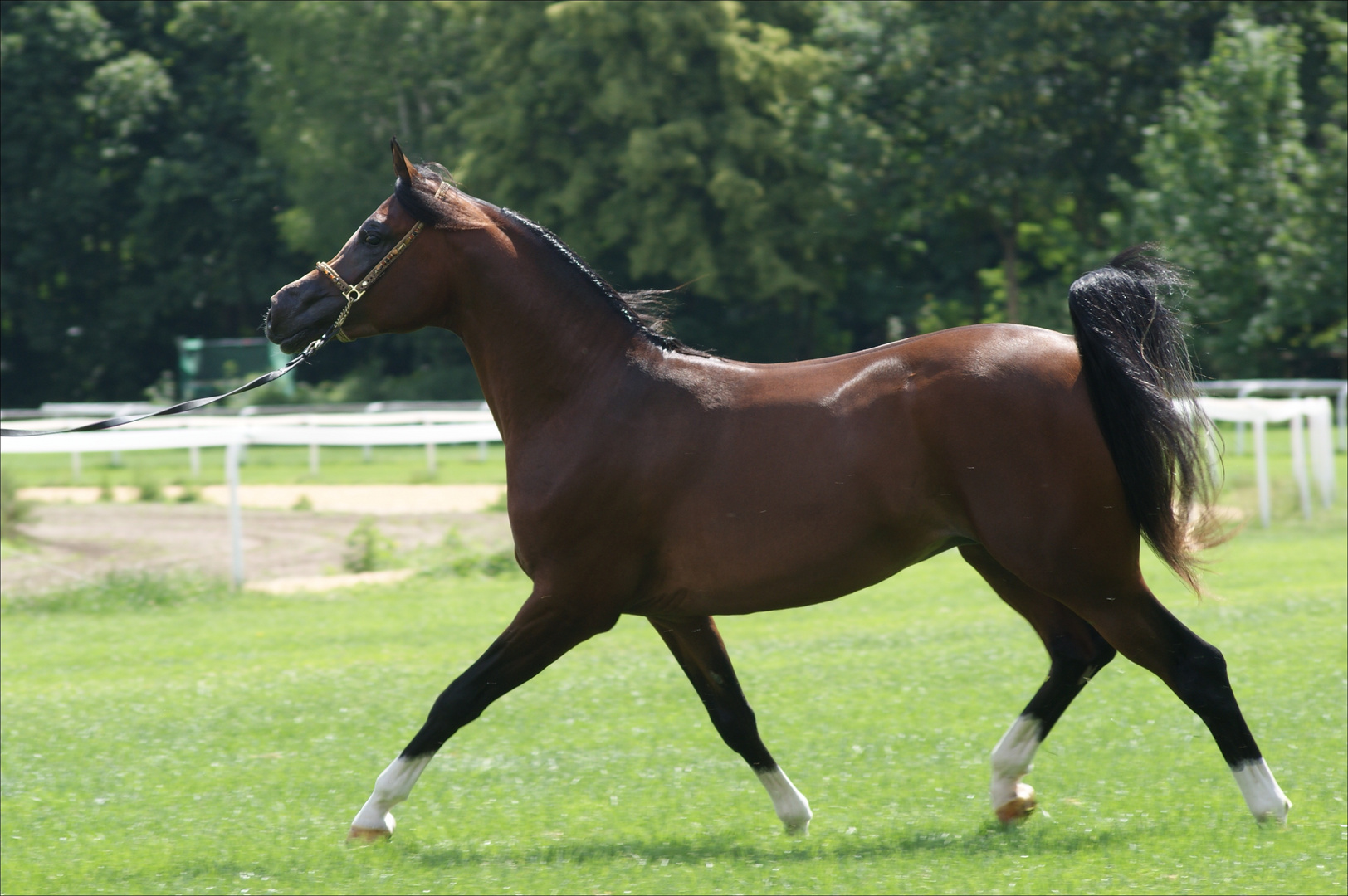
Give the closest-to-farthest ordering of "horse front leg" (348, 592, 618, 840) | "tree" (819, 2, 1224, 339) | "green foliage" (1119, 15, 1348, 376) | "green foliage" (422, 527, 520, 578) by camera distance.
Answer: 1. "horse front leg" (348, 592, 618, 840)
2. "green foliage" (422, 527, 520, 578)
3. "green foliage" (1119, 15, 1348, 376)
4. "tree" (819, 2, 1224, 339)

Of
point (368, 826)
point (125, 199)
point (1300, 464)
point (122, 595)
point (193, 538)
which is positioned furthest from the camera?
point (125, 199)

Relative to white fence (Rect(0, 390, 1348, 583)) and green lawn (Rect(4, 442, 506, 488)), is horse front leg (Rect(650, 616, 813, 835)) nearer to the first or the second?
white fence (Rect(0, 390, 1348, 583))

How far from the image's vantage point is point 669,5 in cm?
3050

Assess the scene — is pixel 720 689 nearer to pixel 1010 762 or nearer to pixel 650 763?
pixel 1010 762

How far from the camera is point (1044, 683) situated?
17.3 feet

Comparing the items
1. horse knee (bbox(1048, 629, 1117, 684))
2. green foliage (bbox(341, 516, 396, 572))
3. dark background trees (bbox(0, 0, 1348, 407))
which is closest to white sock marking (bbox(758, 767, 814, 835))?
horse knee (bbox(1048, 629, 1117, 684))

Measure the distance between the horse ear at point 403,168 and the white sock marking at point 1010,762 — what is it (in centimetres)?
289

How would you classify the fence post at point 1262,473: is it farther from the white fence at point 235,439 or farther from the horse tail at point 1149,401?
the horse tail at point 1149,401

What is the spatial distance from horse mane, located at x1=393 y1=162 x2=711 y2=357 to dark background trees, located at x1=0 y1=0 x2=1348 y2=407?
18810 millimetres

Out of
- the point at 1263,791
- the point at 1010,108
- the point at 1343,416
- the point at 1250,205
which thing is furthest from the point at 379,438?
the point at 1010,108

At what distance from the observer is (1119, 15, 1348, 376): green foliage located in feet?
84.8

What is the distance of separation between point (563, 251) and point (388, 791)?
2.01m

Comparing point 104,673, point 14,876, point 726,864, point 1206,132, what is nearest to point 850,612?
point 104,673

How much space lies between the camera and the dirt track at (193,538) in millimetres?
12758
